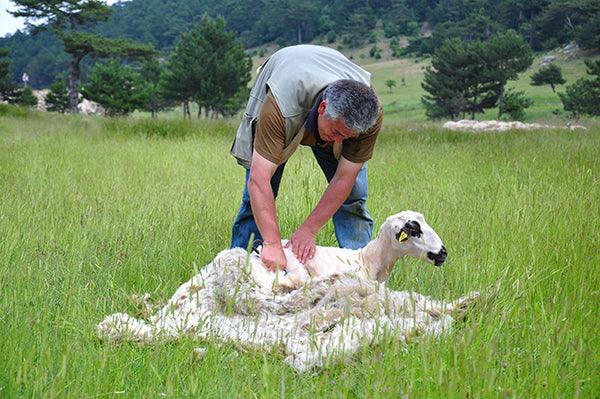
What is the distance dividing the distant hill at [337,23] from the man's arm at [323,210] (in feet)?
226

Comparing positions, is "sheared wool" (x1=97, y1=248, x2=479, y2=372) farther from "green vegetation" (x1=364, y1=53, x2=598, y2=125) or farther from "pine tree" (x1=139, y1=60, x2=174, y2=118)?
"pine tree" (x1=139, y1=60, x2=174, y2=118)

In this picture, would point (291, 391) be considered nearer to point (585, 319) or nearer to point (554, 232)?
point (585, 319)

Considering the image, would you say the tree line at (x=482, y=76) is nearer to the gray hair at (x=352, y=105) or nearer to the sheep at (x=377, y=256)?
the sheep at (x=377, y=256)

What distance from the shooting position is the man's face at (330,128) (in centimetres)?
368

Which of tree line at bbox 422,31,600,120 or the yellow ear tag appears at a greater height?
the yellow ear tag

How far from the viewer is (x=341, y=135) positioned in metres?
3.80

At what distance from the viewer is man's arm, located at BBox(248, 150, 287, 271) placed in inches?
155

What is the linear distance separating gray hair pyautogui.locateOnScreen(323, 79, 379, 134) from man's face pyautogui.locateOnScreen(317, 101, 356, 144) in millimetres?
40

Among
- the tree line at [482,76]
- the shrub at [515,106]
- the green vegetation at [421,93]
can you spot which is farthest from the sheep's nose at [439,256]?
the shrub at [515,106]

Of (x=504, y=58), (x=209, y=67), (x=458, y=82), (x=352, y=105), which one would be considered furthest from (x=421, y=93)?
(x=352, y=105)

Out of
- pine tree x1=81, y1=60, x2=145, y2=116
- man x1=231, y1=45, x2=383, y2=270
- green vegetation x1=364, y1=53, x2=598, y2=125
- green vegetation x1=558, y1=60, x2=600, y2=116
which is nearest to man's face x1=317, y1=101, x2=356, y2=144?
man x1=231, y1=45, x2=383, y2=270

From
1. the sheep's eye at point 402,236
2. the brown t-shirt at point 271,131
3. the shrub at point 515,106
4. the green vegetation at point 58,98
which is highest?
the brown t-shirt at point 271,131

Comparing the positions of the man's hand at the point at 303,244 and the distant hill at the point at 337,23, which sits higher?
the distant hill at the point at 337,23

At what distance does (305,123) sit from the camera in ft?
13.4
